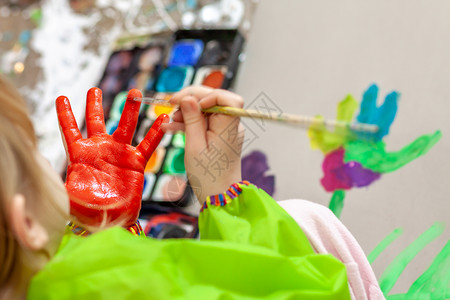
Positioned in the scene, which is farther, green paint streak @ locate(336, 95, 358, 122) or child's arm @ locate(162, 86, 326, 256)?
green paint streak @ locate(336, 95, 358, 122)

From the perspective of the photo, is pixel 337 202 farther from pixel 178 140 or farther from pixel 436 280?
pixel 178 140

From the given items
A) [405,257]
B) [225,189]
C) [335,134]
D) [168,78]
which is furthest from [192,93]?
[168,78]

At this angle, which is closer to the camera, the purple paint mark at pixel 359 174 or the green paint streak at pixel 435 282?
the green paint streak at pixel 435 282

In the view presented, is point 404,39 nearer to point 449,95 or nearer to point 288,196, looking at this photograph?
point 449,95

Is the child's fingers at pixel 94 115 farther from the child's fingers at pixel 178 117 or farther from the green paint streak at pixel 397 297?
the green paint streak at pixel 397 297

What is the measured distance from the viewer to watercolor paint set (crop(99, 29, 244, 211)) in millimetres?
971

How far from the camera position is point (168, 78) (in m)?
1.08

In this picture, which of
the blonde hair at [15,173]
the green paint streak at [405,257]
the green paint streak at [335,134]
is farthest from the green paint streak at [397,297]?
the blonde hair at [15,173]

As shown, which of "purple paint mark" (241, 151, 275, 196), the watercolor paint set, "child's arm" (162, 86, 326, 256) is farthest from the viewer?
the watercolor paint set

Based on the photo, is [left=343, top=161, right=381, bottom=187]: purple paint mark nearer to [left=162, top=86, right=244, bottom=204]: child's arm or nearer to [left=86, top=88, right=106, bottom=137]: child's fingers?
[left=162, top=86, right=244, bottom=204]: child's arm

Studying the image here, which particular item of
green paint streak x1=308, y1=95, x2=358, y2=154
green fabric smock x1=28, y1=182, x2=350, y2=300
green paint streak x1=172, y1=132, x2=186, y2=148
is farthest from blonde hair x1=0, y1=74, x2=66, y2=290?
green paint streak x1=172, y1=132, x2=186, y2=148

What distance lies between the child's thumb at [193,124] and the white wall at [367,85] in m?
0.29

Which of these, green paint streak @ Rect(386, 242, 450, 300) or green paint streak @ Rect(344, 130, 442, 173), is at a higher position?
green paint streak @ Rect(344, 130, 442, 173)

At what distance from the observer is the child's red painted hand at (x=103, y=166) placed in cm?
57
